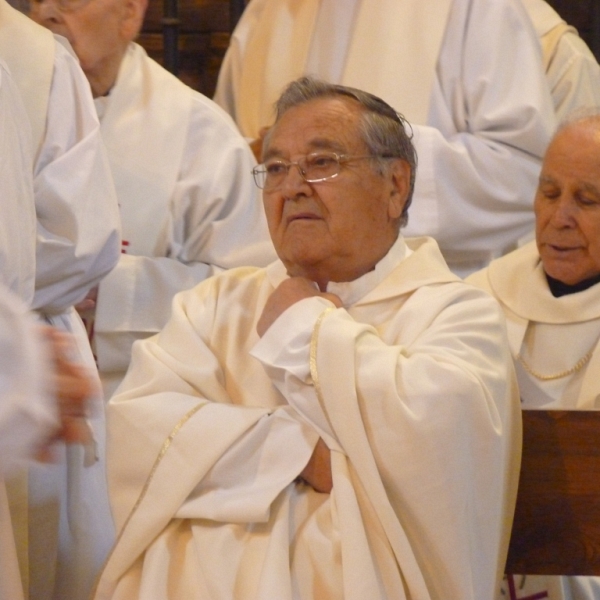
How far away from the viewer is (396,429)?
276 cm

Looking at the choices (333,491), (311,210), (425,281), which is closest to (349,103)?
(311,210)

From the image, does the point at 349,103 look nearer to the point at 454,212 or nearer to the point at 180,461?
the point at 180,461

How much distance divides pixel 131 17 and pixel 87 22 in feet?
0.61

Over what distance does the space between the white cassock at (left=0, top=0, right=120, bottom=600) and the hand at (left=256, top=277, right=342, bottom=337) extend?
2.10ft

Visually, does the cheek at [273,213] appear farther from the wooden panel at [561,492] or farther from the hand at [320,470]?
the wooden panel at [561,492]

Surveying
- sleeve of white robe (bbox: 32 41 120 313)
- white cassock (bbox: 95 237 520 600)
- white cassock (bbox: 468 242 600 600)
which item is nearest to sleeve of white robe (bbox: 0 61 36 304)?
sleeve of white robe (bbox: 32 41 120 313)

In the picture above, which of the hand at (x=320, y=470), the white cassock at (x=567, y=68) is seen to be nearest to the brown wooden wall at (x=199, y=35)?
the white cassock at (x=567, y=68)

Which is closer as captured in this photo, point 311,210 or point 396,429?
point 396,429

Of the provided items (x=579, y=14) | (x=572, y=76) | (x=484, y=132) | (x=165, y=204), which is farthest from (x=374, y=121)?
(x=579, y=14)

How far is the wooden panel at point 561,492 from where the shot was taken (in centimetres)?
302

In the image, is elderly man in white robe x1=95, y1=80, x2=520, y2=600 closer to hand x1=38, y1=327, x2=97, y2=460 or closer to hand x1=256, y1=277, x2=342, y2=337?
hand x1=256, y1=277, x2=342, y2=337

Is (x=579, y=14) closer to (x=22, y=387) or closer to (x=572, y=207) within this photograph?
(x=572, y=207)

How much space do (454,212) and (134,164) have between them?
113 centimetres

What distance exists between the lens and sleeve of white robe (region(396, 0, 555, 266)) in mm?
4430
